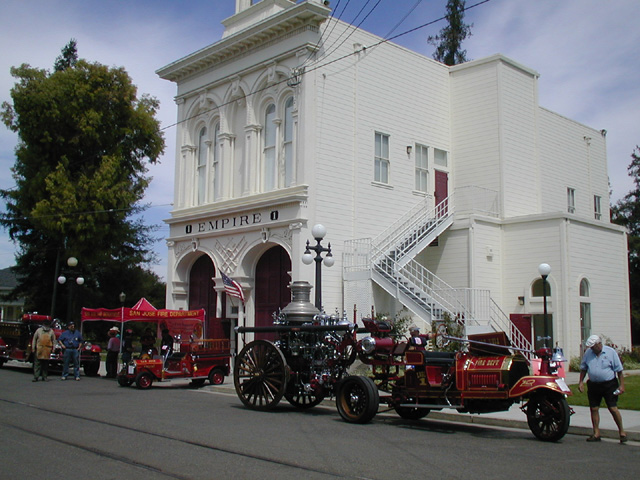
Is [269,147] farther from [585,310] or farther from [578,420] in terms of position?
[578,420]

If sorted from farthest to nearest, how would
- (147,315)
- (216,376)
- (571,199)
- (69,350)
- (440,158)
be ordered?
(571,199), (440,158), (147,315), (69,350), (216,376)

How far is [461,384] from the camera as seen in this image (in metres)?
11.3

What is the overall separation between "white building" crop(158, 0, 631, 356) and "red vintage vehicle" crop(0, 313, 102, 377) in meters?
4.69

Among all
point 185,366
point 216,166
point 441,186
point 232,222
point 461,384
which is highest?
point 216,166

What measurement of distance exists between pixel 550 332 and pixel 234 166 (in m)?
13.0

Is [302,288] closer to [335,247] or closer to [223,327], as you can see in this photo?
[335,247]

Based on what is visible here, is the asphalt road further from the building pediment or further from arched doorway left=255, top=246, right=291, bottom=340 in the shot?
the building pediment

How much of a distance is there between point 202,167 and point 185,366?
11185 mm

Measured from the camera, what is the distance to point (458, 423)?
1314cm

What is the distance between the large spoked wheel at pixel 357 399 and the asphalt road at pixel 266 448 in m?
0.24

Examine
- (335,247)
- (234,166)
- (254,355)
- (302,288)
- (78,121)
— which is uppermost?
(78,121)

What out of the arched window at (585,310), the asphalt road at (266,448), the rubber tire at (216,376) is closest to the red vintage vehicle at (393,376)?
the asphalt road at (266,448)

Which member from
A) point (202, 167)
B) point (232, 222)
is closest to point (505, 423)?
point (232, 222)

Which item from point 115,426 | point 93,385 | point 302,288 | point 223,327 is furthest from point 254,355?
point 223,327
